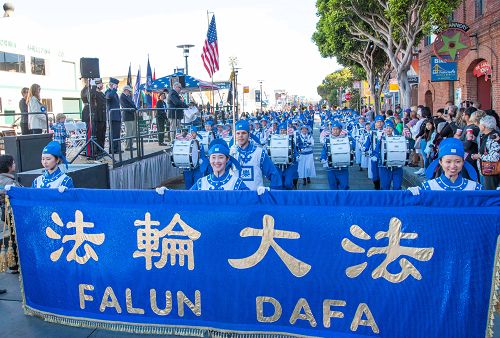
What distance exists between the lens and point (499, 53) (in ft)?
60.6

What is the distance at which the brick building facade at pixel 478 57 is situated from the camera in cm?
1888

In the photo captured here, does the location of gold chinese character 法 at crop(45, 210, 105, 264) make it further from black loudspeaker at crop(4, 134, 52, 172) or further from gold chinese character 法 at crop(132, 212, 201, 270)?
black loudspeaker at crop(4, 134, 52, 172)

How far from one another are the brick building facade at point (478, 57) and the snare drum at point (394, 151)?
10175 millimetres

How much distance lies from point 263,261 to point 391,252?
101 centimetres

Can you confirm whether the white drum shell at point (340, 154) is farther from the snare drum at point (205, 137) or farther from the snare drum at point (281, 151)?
the snare drum at point (205, 137)

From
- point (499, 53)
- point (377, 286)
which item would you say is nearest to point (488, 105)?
point (499, 53)

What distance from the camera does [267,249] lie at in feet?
13.3

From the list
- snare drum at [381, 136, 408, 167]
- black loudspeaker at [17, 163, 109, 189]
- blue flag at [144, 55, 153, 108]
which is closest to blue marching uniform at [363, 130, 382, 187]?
snare drum at [381, 136, 408, 167]

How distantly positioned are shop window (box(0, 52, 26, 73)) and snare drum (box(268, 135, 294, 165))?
83.2 ft

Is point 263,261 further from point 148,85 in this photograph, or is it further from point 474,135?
point 148,85

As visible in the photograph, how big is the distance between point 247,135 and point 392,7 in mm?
Answer: 12636

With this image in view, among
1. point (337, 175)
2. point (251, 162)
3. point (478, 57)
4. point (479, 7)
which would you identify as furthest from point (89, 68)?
point (479, 7)

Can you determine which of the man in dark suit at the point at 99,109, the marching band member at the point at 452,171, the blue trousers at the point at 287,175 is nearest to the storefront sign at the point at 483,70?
the blue trousers at the point at 287,175

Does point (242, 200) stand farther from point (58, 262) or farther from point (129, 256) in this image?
point (58, 262)
